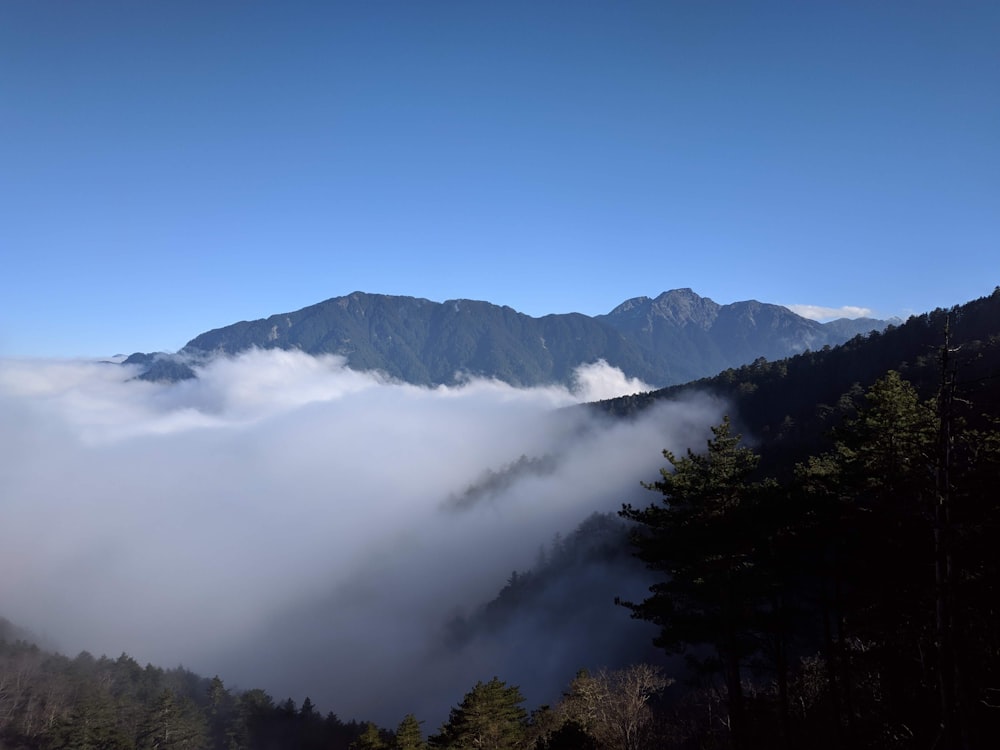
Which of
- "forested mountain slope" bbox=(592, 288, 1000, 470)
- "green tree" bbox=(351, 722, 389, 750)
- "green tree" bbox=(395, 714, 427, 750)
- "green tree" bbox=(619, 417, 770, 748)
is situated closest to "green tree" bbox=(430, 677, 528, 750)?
"green tree" bbox=(395, 714, 427, 750)

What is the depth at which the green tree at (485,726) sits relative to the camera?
39.8m

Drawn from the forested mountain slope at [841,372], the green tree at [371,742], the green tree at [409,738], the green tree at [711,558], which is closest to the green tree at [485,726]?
the green tree at [409,738]

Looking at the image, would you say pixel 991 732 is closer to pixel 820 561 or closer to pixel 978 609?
pixel 978 609

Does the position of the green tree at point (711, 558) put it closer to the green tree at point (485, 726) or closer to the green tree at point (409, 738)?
the green tree at point (485, 726)

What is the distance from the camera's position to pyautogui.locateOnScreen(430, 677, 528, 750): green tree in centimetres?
3975

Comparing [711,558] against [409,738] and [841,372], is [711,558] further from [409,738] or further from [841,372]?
[841,372]

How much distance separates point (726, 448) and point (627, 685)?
64.1ft

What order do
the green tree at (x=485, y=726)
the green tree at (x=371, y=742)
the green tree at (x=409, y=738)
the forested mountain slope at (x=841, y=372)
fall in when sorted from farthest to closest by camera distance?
the forested mountain slope at (x=841, y=372) < the green tree at (x=371, y=742) < the green tree at (x=409, y=738) < the green tree at (x=485, y=726)

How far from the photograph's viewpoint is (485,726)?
4003cm

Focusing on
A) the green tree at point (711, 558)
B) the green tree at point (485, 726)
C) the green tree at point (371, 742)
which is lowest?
the green tree at point (371, 742)

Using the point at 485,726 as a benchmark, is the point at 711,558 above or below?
above

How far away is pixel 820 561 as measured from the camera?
25.2m

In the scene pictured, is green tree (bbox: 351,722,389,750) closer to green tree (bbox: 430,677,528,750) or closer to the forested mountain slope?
green tree (bbox: 430,677,528,750)

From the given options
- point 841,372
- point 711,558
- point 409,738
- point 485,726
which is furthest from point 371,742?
point 841,372
